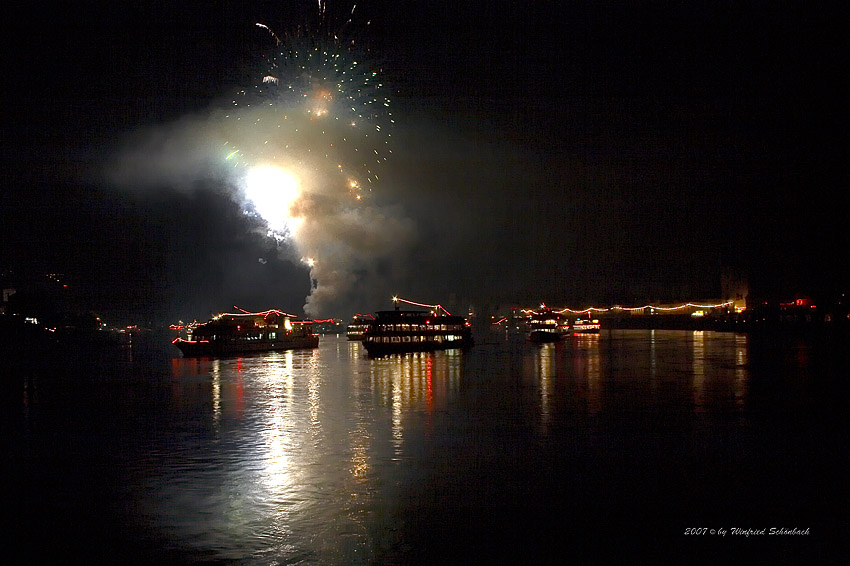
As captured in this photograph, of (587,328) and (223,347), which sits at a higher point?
(223,347)

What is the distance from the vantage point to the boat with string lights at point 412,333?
201 ft

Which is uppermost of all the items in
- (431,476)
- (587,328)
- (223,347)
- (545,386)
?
(431,476)

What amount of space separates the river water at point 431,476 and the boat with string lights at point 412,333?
33.0 meters

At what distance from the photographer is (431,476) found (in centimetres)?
1328

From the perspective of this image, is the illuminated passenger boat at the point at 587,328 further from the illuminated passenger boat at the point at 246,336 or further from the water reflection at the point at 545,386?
the water reflection at the point at 545,386

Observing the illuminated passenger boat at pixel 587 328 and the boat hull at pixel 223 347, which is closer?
the boat hull at pixel 223 347

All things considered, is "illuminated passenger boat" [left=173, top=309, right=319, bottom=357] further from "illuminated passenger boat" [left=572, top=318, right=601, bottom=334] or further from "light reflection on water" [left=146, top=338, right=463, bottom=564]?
"illuminated passenger boat" [left=572, top=318, right=601, bottom=334]

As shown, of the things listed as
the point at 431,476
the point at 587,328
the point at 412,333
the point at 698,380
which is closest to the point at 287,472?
the point at 431,476

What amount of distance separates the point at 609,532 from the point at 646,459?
5084 millimetres

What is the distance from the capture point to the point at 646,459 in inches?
573

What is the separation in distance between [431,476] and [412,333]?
5244 centimetres

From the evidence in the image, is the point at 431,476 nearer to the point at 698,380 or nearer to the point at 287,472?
the point at 287,472

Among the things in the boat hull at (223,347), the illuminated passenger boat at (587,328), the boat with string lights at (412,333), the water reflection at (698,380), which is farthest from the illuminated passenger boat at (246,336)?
the illuminated passenger boat at (587,328)

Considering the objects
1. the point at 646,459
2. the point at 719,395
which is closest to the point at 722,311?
the point at 719,395
